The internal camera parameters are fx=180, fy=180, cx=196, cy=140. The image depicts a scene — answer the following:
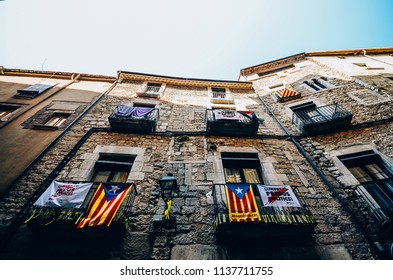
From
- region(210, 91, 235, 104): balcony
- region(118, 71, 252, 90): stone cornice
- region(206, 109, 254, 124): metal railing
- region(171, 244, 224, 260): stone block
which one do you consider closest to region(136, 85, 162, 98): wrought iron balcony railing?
region(118, 71, 252, 90): stone cornice

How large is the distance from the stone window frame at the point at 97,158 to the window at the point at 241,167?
2.86 m

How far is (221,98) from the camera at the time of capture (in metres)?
11.0

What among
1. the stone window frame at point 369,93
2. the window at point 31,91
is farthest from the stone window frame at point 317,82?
the window at point 31,91

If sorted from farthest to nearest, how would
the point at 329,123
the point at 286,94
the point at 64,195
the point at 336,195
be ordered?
the point at 286,94
the point at 329,123
the point at 336,195
the point at 64,195

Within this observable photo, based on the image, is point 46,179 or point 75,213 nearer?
point 75,213

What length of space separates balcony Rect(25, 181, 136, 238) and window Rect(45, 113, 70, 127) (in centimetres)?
437

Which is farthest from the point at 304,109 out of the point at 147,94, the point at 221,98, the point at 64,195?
the point at 64,195

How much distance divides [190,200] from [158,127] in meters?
4.00

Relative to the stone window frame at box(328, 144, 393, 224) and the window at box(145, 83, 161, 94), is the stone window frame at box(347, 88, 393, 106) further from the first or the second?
the window at box(145, 83, 161, 94)

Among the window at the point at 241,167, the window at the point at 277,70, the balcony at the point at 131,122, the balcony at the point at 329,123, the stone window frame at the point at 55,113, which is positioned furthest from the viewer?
the window at the point at 277,70

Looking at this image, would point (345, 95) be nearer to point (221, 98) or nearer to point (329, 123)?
point (329, 123)

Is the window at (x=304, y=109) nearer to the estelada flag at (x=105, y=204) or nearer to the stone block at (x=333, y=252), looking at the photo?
the stone block at (x=333, y=252)

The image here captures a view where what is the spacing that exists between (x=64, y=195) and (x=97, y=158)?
6.24 ft

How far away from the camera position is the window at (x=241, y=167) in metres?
6.16
